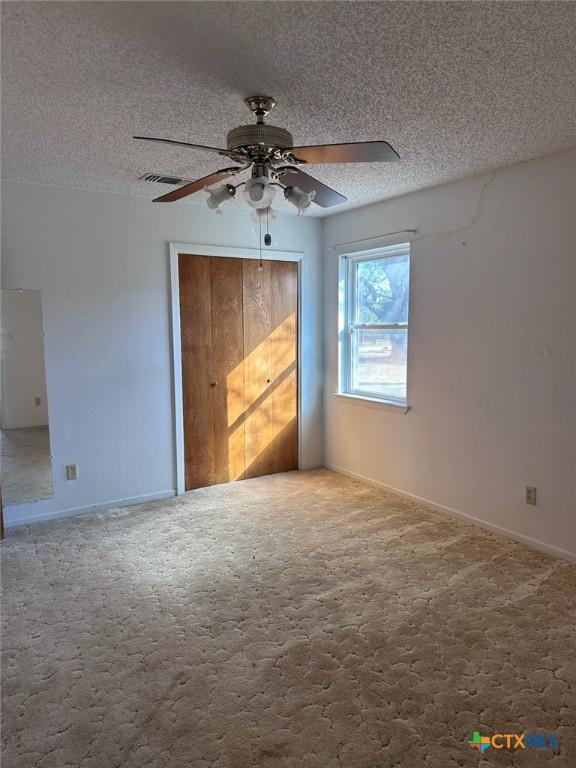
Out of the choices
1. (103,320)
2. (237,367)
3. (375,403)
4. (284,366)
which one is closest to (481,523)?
(375,403)

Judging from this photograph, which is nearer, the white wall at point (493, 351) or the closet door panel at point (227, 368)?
the white wall at point (493, 351)

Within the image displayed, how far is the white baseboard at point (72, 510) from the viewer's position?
3.69 metres

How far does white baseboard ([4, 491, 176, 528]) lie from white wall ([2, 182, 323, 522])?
2cm

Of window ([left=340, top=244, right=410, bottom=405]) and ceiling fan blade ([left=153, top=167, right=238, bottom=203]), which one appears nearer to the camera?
ceiling fan blade ([left=153, top=167, right=238, bottom=203])

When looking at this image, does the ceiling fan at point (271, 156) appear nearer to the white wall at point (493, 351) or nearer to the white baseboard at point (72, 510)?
the white wall at point (493, 351)

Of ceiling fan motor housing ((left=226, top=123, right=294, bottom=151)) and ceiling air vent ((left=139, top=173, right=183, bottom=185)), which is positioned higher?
ceiling air vent ((left=139, top=173, right=183, bottom=185))

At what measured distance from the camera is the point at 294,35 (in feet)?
5.86

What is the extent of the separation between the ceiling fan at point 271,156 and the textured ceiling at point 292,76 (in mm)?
225

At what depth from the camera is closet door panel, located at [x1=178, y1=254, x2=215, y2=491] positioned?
4289mm

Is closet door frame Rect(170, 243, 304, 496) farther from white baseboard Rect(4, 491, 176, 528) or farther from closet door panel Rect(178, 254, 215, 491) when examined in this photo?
white baseboard Rect(4, 491, 176, 528)

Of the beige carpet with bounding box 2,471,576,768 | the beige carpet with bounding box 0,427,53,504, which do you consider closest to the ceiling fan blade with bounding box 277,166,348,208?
the beige carpet with bounding box 2,471,576,768

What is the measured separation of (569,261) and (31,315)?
141 inches

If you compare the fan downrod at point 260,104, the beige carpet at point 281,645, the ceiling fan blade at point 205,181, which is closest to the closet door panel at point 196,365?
the beige carpet at point 281,645

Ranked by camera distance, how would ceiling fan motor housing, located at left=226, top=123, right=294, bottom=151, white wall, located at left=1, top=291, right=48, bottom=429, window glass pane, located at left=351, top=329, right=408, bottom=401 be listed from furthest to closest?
1. window glass pane, located at left=351, top=329, right=408, bottom=401
2. white wall, located at left=1, top=291, right=48, bottom=429
3. ceiling fan motor housing, located at left=226, top=123, right=294, bottom=151
